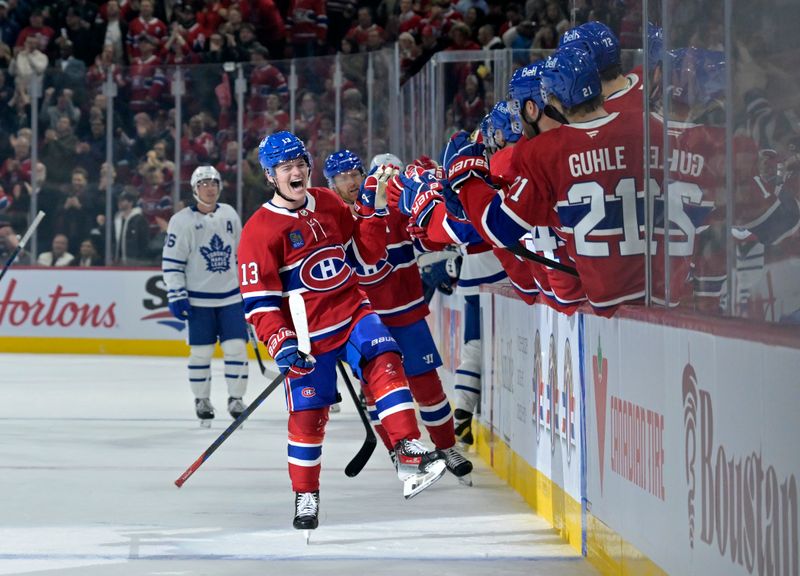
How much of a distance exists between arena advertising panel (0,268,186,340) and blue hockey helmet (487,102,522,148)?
27.7ft

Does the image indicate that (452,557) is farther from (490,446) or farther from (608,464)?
(490,446)

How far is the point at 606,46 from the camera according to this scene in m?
4.11

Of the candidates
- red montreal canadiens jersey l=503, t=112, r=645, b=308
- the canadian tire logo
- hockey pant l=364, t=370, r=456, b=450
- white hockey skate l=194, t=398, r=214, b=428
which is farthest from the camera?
white hockey skate l=194, t=398, r=214, b=428

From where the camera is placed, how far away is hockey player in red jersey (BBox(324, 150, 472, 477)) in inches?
234

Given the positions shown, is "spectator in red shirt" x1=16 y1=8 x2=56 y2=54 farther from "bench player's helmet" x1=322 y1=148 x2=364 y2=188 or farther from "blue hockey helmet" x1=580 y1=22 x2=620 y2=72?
"blue hockey helmet" x1=580 y1=22 x2=620 y2=72

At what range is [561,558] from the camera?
14.0 ft

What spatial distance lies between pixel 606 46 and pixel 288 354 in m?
1.44

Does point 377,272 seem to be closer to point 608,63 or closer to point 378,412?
point 378,412

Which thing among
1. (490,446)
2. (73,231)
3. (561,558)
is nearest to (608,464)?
(561,558)

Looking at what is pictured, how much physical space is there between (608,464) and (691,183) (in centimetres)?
106

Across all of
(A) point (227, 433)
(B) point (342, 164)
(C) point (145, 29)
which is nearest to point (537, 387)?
(A) point (227, 433)

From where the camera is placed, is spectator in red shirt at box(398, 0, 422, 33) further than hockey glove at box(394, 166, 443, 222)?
Yes

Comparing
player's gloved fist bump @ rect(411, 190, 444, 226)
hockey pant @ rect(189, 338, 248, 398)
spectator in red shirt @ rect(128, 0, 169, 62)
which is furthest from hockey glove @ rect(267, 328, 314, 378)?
spectator in red shirt @ rect(128, 0, 169, 62)

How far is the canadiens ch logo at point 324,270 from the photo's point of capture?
4.89m
